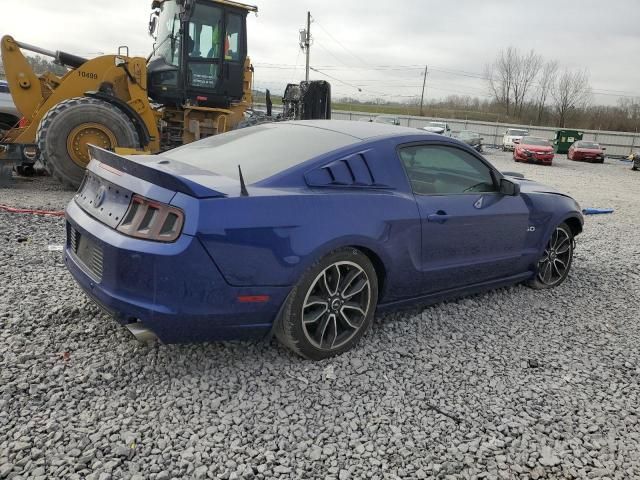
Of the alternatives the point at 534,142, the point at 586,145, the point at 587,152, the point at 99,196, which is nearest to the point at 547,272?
the point at 99,196

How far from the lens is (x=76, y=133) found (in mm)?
7840

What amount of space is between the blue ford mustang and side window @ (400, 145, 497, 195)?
12 mm

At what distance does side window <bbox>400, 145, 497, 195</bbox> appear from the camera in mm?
3721

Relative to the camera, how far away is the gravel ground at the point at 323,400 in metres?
2.41

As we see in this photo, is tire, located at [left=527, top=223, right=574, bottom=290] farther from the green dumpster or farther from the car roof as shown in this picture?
the green dumpster

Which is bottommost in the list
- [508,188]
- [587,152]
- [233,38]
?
[508,188]

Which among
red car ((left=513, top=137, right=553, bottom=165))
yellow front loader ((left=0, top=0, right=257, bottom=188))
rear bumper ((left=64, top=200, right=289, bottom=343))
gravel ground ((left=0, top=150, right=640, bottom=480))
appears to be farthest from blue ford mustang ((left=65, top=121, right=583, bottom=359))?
red car ((left=513, top=137, right=553, bottom=165))

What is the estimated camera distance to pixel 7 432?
2.44 metres

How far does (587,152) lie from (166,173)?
110 ft

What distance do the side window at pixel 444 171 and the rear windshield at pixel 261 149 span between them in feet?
1.66

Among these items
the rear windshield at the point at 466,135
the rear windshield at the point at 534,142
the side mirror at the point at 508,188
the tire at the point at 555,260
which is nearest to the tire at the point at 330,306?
the side mirror at the point at 508,188

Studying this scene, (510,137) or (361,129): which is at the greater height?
(510,137)

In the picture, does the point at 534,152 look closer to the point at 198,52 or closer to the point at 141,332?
the point at 198,52

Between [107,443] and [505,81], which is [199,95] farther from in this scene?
[505,81]
